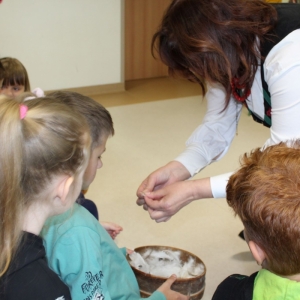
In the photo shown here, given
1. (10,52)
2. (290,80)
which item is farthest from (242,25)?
(10,52)

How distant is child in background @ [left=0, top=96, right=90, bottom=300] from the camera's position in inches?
34.4

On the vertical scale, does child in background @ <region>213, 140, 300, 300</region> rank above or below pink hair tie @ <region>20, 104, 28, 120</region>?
below

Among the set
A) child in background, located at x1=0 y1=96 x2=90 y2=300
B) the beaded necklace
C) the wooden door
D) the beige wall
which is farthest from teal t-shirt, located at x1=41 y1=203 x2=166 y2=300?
the wooden door

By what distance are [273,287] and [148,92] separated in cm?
427

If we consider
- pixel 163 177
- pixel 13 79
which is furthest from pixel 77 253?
pixel 13 79

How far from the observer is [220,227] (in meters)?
2.50

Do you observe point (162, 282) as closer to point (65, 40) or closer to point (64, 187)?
point (64, 187)

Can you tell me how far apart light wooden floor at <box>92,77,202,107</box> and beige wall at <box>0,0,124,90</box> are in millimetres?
235

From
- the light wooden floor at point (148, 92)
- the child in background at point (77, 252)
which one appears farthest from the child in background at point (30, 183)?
the light wooden floor at point (148, 92)

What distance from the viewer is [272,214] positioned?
2.91 feet

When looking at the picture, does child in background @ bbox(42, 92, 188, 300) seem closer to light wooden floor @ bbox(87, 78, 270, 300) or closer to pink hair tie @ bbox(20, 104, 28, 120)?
pink hair tie @ bbox(20, 104, 28, 120)

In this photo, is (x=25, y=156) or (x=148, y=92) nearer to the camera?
(x=25, y=156)

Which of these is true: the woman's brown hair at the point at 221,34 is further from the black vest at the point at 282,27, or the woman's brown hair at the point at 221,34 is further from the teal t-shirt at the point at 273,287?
the teal t-shirt at the point at 273,287

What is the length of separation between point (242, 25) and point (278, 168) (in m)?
0.55
